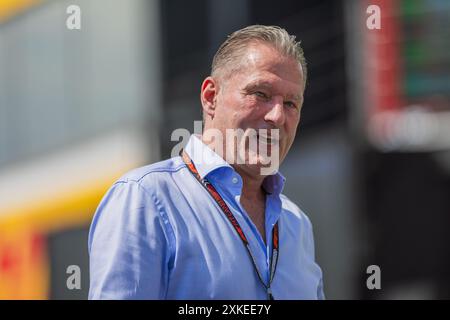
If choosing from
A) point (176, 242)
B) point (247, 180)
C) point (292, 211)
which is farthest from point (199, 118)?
point (176, 242)

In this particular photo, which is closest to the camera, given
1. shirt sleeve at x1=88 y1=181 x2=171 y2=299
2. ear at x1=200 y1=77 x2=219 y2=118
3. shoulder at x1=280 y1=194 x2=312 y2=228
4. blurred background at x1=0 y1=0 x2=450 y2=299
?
shirt sleeve at x1=88 y1=181 x2=171 y2=299

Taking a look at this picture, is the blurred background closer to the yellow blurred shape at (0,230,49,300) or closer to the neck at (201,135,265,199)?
the yellow blurred shape at (0,230,49,300)

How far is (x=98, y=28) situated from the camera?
10.5 m

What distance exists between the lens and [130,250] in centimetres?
258

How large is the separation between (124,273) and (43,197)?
28.1ft

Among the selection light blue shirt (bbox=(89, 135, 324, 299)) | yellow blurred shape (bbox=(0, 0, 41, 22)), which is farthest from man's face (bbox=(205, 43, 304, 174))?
yellow blurred shape (bbox=(0, 0, 41, 22))

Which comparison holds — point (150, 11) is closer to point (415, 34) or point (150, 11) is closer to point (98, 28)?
point (98, 28)

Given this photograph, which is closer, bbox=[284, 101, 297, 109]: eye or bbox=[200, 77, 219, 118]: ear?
bbox=[284, 101, 297, 109]: eye

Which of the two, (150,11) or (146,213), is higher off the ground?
(150,11)

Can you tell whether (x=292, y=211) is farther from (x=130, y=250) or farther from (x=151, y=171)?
(x=130, y=250)

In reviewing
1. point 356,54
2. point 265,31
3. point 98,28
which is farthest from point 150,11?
point 265,31

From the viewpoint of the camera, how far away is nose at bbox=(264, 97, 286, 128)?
9.43 ft

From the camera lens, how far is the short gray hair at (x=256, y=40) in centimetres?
292

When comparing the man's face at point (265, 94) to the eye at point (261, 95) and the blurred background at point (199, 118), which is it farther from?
the blurred background at point (199, 118)
